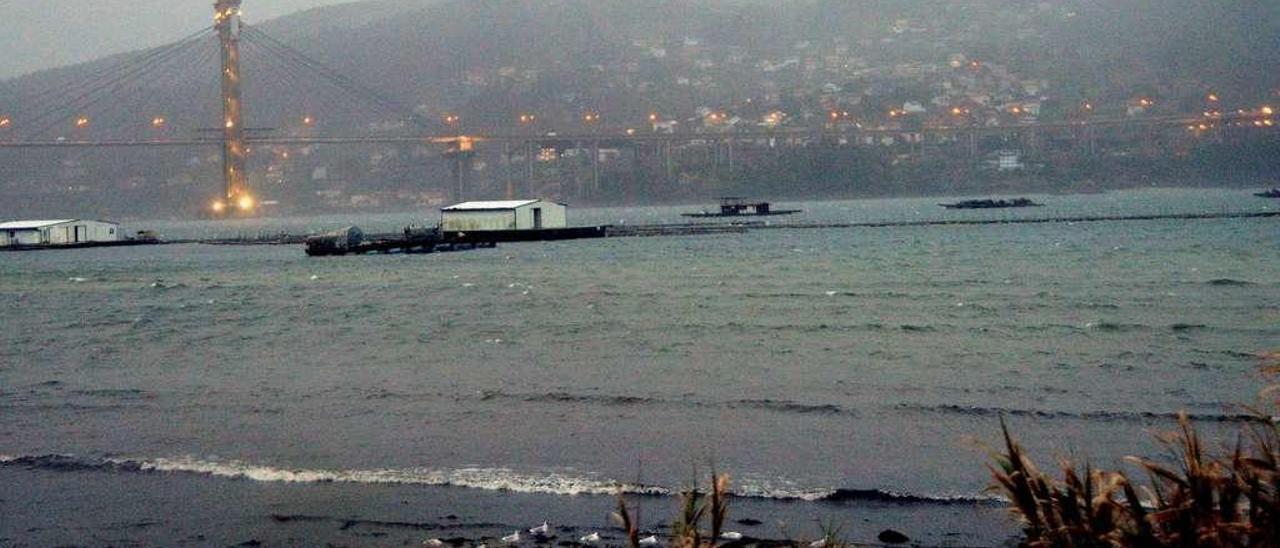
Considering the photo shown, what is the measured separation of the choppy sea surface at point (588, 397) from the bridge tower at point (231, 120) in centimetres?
8494

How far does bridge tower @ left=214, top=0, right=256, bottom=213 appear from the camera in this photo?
12375 centimetres

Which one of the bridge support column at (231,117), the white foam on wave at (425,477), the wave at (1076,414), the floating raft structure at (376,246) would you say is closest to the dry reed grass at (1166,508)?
the white foam on wave at (425,477)

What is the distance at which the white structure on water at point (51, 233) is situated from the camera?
3191 inches

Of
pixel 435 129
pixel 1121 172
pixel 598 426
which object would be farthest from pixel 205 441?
pixel 435 129

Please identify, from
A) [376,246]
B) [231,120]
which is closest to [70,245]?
[376,246]

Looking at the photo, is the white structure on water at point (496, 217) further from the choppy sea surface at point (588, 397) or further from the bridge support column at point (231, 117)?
the bridge support column at point (231, 117)

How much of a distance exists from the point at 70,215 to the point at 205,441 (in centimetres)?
17456

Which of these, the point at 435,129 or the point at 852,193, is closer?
the point at 852,193

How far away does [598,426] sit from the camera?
1530 cm

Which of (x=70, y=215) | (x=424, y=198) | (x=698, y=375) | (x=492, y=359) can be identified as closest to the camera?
(x=698, y=375)

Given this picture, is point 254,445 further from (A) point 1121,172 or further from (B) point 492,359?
(A) point 1121,172

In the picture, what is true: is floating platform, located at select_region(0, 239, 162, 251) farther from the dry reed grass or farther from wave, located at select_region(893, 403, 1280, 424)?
the dry reed grass

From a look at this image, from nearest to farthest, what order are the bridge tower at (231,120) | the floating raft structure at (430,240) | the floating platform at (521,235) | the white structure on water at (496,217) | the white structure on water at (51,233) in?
the floating raft structure at (430,240) < the floating platform at (521,235) < the white structure on water at (496,217) < the white structure on water at (51,233) < the bridge tower at (231,120)

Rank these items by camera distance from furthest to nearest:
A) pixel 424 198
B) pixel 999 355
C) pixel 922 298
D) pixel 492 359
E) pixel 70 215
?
pixel 424 198
pixel 70 215
pixel 922 298
pixel 492 359
pixel 999 355
